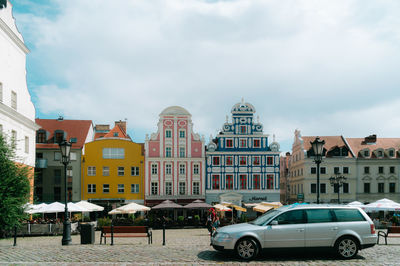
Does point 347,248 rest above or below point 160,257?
above

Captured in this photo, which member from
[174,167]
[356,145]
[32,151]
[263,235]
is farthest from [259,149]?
[263,235]

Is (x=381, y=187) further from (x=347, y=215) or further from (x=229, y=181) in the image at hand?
(x=347, y=215)

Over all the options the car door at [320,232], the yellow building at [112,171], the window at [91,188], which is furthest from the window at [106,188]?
the car door at [320,232]

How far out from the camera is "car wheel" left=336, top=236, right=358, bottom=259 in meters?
13.2

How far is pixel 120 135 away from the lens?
51500 mm

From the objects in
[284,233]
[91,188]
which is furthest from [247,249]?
[91,188]

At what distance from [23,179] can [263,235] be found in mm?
11935

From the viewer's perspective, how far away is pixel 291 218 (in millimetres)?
13406

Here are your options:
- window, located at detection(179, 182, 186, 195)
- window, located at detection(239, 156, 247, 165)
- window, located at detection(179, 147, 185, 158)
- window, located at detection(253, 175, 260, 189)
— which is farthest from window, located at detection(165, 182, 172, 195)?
window, located at detection(253, 175, 260, 189)

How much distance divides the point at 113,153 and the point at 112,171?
6.93 ft

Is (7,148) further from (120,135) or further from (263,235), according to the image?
(120,135)

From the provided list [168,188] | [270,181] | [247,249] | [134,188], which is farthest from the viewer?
[270,181]


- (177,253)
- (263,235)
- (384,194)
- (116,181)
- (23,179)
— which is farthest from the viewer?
(384,194)

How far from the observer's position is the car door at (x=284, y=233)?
13039 millimetres
